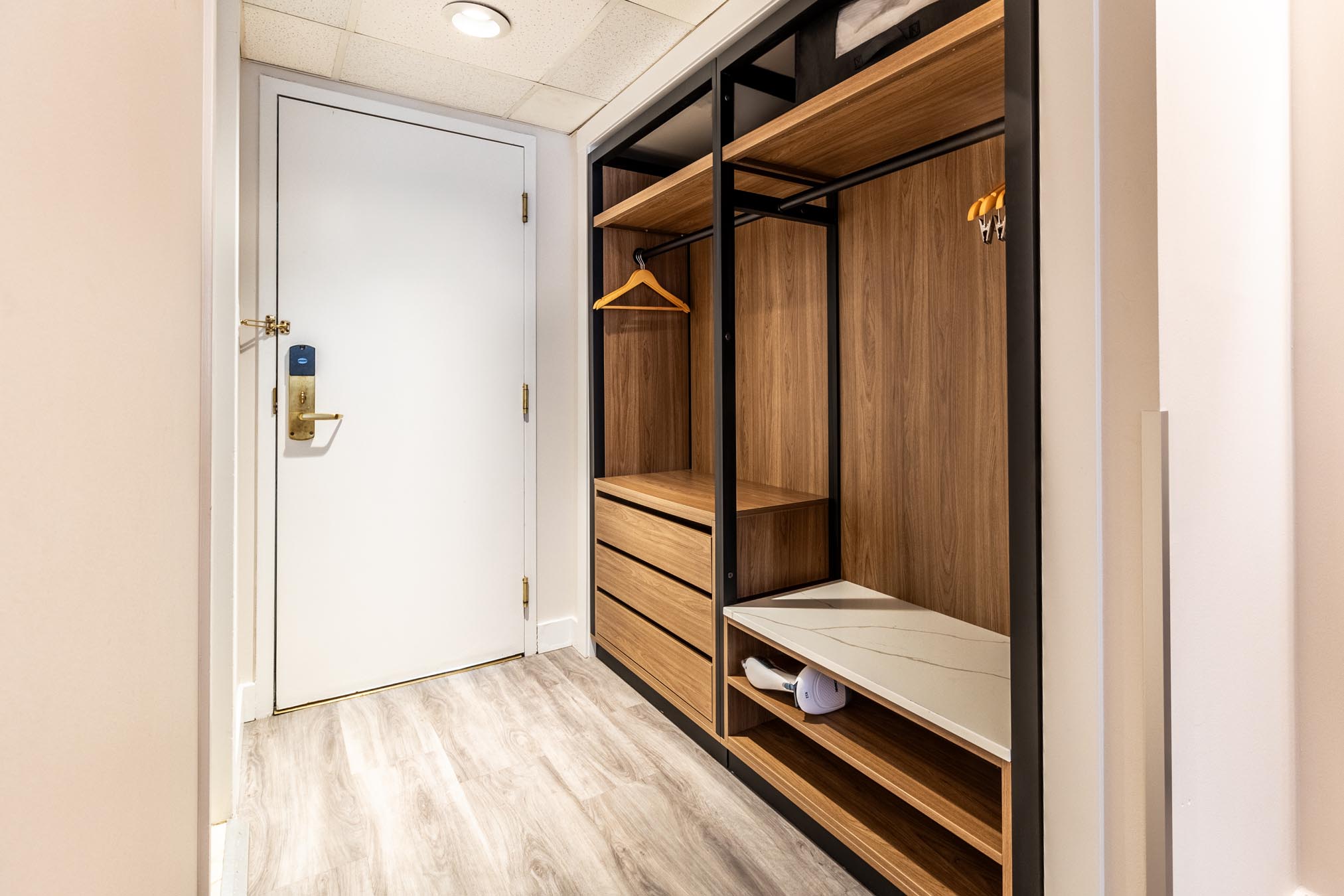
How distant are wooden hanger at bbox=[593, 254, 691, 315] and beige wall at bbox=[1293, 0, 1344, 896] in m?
1.73

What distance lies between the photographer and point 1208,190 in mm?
976

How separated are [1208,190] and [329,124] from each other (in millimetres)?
2425

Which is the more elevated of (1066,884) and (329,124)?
(329,124)

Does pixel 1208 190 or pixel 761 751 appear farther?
pixel 761 751

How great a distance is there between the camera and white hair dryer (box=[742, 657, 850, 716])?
1607mm

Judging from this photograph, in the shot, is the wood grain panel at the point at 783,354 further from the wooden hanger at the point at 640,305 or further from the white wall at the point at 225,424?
the white wall at the point at 225,424

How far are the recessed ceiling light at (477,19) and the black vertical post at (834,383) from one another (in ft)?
3.60

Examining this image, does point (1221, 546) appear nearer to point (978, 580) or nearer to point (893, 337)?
point (978, 580)

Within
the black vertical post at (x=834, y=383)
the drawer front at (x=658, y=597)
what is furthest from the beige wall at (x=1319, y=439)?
the drawer front at (x=658, y=597)

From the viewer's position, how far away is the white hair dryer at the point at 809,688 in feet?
5.27

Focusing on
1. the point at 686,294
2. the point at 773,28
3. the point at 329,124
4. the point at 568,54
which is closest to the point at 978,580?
the point at 773,28

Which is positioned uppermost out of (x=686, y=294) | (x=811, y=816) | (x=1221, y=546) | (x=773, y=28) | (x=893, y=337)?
(x=773, y=28)

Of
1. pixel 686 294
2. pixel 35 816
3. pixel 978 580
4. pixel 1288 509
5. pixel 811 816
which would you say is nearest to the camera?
pixel 35 816

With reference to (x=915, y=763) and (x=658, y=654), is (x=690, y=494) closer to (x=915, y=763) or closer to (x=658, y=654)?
(x=658, y=654)
